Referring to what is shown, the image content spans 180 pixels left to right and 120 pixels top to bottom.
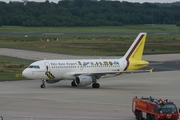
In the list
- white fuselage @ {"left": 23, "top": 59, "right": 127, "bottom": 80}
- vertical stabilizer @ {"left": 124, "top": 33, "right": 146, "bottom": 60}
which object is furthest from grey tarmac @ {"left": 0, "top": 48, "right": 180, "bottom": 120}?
vertical stabilizer @ {"left": 124, "top": 33, "right": 146, "bottom": 60}

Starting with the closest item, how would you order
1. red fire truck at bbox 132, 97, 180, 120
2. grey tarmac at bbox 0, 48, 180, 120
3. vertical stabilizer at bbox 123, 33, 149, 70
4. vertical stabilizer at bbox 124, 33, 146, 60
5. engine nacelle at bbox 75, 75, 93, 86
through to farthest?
red fire truck at bbox 132, 97, 180, 120 → grey tarmac at bbox 0, 48, 180, 120 → engine nacelle at bbox 75, 75, 93, 86 → vertical stabilizer at bbox 123, 33, 149, 70 → vertical stabilizer at bbox 124, 33, 146, 60

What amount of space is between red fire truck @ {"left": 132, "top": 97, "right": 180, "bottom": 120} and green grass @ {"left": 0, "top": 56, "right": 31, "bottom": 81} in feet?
108

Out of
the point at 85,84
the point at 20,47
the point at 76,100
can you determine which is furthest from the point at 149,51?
the point at 76,100

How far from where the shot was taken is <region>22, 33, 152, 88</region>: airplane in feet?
201

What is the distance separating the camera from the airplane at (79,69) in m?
61.3

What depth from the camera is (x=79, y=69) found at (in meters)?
63.6

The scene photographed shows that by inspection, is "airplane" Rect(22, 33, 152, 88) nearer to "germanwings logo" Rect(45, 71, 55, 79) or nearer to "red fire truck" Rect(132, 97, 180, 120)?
"germanwings logo" Rect(45, 71, 55, 79)

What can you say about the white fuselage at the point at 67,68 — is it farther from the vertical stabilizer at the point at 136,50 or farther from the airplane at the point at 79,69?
the vertical stabilizer at the point at 136,50

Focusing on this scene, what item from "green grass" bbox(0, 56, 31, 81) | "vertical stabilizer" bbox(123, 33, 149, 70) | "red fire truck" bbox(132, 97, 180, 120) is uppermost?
"vertical stabilizer" bbox(123, 33, 149, 70)

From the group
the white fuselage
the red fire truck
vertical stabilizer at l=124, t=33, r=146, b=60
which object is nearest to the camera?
the red fire truck

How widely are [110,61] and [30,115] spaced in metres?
24.8

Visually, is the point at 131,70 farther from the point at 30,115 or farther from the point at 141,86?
the point at 30,115

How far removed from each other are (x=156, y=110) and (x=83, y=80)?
24.0 metres

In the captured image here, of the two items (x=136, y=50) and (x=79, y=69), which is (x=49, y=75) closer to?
(x=79, y=69)
